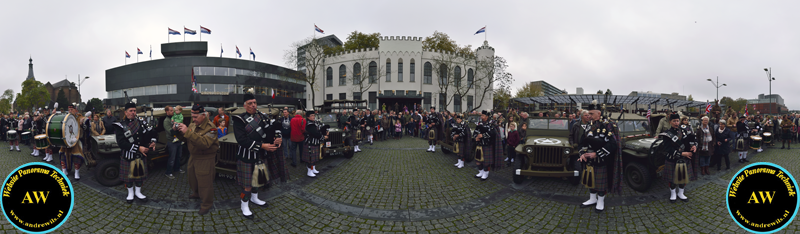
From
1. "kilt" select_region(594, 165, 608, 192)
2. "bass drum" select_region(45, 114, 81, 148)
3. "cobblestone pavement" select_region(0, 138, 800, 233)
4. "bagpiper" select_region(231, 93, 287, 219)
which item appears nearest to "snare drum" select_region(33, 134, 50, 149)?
"bass drum" select_region(45, 114, 81, 148)

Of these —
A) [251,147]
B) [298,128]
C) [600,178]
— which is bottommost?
[600,178]

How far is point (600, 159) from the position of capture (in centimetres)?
496

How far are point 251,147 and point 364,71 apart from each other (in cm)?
3607

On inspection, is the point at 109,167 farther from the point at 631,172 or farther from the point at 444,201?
the point at 631,172

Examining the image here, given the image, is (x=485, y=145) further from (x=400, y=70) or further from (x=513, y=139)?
(x=400, y=70)

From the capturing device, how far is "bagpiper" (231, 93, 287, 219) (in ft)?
14.8

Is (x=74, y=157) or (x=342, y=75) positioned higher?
(x=342, y=75)

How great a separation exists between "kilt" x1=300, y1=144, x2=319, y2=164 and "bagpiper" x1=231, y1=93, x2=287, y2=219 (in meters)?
2.40

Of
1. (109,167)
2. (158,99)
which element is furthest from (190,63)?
(109,167)

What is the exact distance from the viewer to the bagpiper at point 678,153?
17.2ft

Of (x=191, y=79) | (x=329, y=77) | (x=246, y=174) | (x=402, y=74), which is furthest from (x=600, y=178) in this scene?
(x=191, y=79)

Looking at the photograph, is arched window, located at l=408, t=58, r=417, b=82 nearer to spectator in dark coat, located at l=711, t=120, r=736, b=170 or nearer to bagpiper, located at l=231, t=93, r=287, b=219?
spectator in dark coat, located at l=711, t=120, r=736, b=170

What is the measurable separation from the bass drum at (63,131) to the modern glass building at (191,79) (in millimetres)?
37306

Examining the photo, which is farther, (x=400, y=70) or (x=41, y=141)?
(x=400, y=70)
